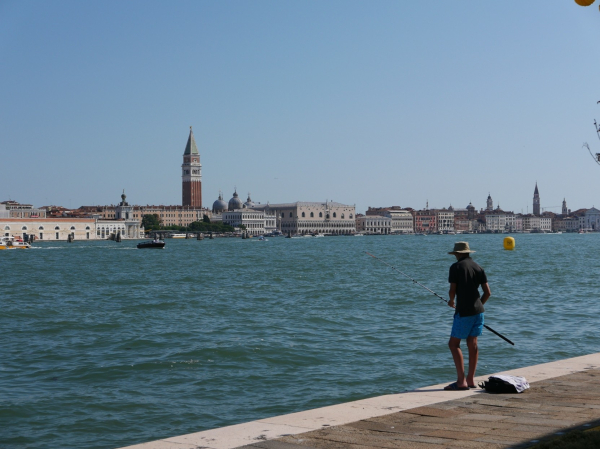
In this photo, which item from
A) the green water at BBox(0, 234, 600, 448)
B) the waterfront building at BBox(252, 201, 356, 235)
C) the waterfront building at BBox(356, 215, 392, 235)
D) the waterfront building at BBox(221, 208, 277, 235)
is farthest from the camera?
the waterfront building at BBox(356, 215, 392, 235)

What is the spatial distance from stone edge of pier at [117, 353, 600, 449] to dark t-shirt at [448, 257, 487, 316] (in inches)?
24.1

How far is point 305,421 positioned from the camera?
4742 millimetres

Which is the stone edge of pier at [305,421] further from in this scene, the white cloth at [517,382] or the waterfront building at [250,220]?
the waterfront building at [250,220]

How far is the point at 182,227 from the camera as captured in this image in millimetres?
139625

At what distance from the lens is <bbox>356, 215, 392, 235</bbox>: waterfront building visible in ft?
566

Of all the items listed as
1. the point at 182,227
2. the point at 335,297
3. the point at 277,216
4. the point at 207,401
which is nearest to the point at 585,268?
the point at 335,297

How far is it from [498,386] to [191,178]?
15892 centimetres

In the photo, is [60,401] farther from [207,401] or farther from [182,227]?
[182,227]

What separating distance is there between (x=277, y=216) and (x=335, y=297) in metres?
144

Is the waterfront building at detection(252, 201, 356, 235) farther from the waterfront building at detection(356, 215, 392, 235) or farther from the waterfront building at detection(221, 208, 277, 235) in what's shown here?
the waterfront building at detection(356, 215, 392, 235)

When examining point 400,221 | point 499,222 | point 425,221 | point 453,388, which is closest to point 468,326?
point 453,388

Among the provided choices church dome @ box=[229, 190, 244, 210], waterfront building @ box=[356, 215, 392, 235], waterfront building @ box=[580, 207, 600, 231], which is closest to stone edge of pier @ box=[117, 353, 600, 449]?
church dome @ box=[229, 190, 244, 210]

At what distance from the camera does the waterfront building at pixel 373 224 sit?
172625 mm

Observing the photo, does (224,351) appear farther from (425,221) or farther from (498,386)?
(425,221)
